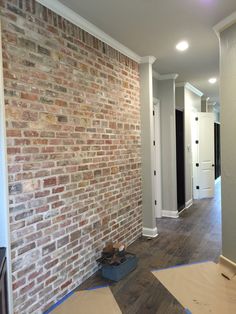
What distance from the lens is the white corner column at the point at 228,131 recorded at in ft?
9.58

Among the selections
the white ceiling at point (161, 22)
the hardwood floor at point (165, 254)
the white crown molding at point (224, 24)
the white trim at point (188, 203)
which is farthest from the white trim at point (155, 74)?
the white trim at point (188, 203)

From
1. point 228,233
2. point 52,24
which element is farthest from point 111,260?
point 52,24

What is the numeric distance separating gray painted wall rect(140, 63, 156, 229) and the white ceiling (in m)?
0.38

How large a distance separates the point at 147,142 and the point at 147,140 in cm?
3

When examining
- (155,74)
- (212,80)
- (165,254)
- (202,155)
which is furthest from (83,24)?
(202,155)

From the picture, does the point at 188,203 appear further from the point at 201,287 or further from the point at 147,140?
the point at 201,287

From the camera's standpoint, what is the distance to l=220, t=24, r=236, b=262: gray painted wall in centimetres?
292

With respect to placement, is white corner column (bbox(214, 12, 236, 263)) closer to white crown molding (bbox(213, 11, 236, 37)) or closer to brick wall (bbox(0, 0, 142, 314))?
white crown molding (bbox(213, 11, 236, 37))

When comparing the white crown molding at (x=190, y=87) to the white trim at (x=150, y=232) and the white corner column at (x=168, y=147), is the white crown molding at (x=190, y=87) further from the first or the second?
the white trim at (x=150, y=232)

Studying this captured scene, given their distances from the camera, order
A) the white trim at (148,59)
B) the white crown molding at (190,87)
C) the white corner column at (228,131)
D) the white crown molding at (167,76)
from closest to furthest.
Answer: the white corner column at (228,131)
the white trim at (148,59)
the white crown molding at (167,76)
the white crown molding at (190,87)

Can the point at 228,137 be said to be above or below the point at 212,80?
below

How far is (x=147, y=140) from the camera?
418 cm

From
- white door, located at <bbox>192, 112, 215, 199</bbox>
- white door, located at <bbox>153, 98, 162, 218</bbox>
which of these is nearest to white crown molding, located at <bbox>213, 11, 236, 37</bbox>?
white door, located at <bbox>153, 98, 162, 218</bbox>

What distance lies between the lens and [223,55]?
119 inches
